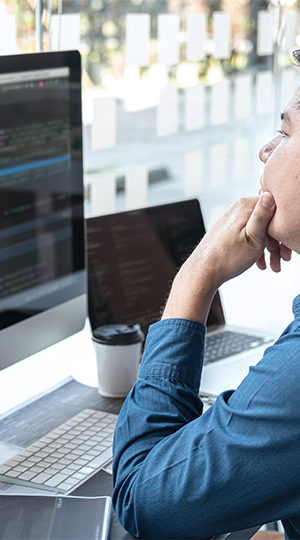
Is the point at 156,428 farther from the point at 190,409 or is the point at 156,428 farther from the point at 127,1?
the point at 127,1

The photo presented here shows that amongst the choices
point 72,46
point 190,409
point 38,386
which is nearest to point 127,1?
point 72,46

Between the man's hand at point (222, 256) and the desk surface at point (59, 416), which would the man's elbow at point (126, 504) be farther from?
the man's hand at point (222, 256)

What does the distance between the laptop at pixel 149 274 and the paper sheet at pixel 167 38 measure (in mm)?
713

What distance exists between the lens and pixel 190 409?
41.1 inches

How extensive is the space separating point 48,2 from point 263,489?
135cm

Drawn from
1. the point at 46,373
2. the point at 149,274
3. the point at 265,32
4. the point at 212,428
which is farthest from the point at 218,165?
the point at 212,428

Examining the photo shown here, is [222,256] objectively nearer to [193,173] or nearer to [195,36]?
[195,36]

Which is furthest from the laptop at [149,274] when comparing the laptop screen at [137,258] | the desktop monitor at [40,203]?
the desktop monitor at [40,203]

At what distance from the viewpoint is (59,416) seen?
4.25 ft

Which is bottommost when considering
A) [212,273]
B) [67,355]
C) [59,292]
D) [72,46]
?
[67,355]

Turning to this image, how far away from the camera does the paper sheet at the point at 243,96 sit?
2842mm

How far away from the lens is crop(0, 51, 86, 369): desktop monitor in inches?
51.5

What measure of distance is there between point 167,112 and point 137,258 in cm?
92

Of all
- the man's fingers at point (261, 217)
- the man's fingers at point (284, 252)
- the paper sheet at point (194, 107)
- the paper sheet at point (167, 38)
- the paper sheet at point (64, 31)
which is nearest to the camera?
the man's fingers at point (261, 217)
